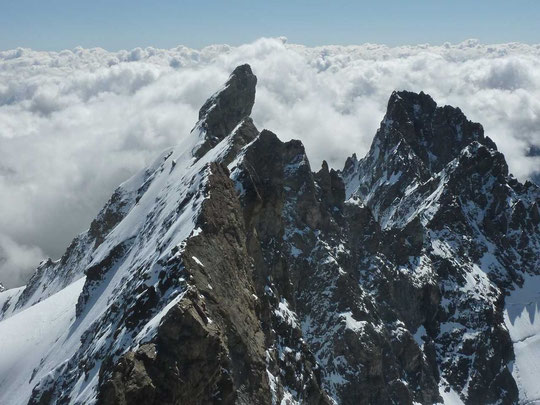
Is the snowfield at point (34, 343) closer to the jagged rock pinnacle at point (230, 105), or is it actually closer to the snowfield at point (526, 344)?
the jagged rock pinnacle at point (230, 105)

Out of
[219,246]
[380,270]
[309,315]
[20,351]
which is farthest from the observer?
[380,270]

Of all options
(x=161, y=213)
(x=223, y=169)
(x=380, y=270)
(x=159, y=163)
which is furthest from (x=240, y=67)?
(x=223, y=169)

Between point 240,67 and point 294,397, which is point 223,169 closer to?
point 294,397

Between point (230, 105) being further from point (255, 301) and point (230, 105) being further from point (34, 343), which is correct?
point (255, 301)

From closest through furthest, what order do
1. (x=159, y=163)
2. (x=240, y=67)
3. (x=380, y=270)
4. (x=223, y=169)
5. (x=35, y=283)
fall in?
(x=223, y=169), (x=380, y=270), (x=240, y=67), (x=159, y=163), (x=35, y=283)

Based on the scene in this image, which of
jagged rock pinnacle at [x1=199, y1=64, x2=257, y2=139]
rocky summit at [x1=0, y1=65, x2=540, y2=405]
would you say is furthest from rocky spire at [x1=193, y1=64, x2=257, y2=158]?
rocky summit at [x1=0, y1=65, x2=540, y2=405]

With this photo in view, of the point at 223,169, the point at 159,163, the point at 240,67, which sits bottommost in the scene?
the point at 223,169
